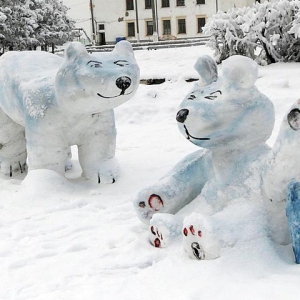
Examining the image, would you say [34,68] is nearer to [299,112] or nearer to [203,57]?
[203,57]

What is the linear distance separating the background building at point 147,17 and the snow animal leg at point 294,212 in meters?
26.9

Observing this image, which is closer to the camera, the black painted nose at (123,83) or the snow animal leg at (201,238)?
the snow animal leg at (201,238)

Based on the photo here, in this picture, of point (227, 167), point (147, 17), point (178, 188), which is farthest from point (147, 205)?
point (147, 17)

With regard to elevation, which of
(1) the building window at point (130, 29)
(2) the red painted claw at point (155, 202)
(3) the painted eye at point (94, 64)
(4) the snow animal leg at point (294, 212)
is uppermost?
(3) the painted eye at point (94, 64)

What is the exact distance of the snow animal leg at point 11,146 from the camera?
381 cm

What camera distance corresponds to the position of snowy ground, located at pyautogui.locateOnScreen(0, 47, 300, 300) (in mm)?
1795

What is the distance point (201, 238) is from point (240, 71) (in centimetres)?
70

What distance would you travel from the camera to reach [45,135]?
3.30 metres

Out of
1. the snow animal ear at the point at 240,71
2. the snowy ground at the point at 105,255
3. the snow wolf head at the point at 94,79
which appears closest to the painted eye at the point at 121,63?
the snow wolf head at the point at 94,79

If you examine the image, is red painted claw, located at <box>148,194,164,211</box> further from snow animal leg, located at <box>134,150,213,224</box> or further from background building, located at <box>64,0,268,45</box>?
background building, located at <box>64,0,268,45</box>

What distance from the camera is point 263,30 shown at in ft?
25.3

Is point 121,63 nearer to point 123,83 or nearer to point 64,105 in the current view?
point 123,83

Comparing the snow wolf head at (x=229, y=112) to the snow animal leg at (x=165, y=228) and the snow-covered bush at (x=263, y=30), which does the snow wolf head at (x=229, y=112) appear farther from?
the snow-covered bush at (x=263, y=30)

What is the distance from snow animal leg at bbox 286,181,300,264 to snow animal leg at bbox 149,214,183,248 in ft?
1.69
